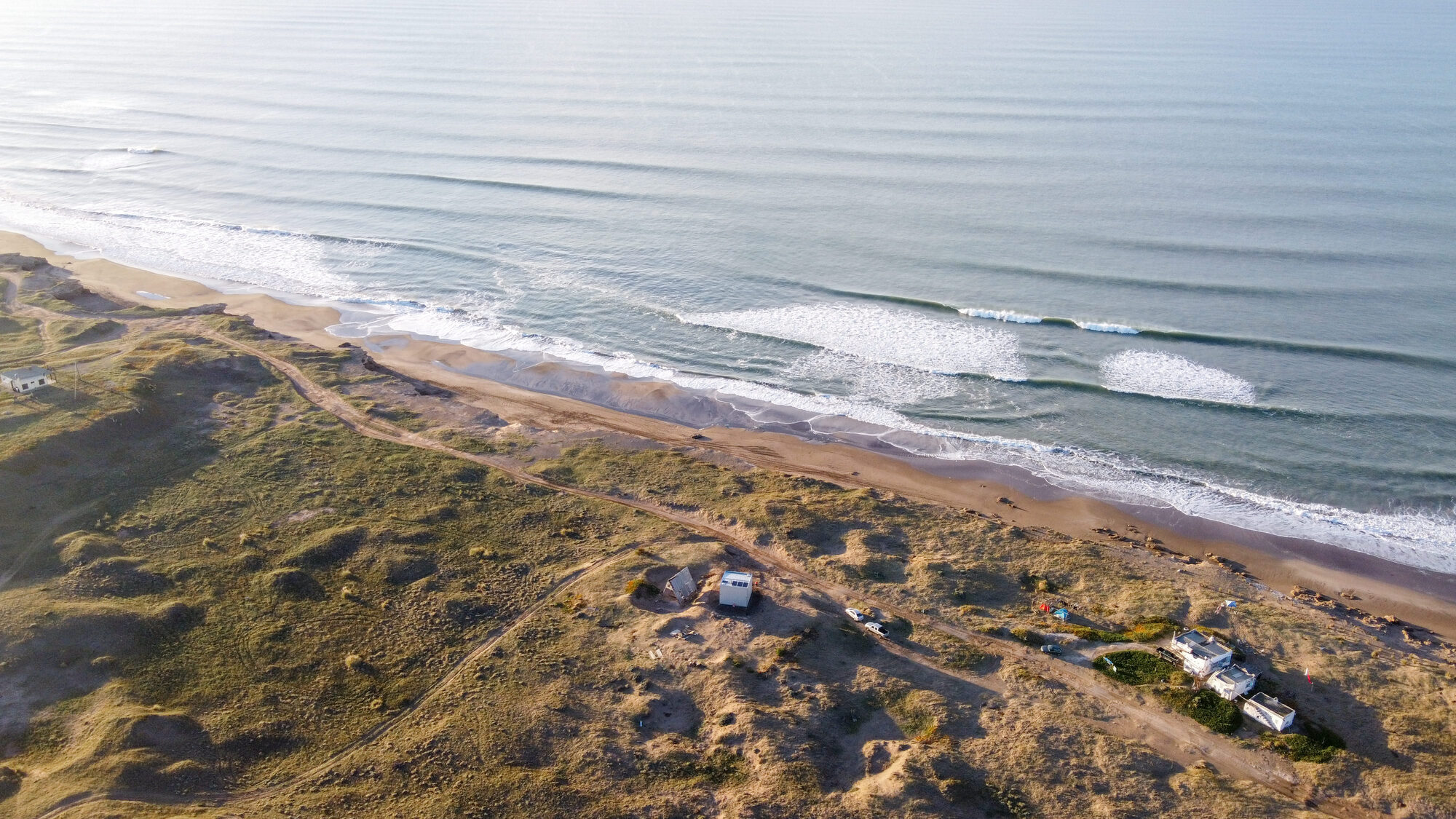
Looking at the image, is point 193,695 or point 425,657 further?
point 425,657

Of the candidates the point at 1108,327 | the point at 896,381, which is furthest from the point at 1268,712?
the point at 1108,327

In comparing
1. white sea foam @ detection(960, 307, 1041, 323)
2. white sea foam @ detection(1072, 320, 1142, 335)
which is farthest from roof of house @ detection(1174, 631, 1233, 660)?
white sea foam @ detection(960, 307, 1041, 323)

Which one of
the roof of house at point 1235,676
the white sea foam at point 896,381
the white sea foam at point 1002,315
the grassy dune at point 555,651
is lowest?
the grassy dune at point 555,651

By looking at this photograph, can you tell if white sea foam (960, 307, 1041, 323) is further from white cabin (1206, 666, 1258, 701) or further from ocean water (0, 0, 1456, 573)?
white cabin (1206, 666, 1258, 701)

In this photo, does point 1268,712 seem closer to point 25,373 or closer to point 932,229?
point 932,229

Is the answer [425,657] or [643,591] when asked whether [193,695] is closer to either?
[425,657]

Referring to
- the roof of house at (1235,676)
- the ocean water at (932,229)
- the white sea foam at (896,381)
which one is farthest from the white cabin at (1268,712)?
the ocean water at (932,229)

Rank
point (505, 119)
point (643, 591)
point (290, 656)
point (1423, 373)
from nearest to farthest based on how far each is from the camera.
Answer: point (290, 656)
point (643, 591)
point (1423, 373)
point (505, 119)

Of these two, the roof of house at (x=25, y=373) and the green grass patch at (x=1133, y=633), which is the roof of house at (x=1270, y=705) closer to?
the green grass patch at (x=1133, y=633)

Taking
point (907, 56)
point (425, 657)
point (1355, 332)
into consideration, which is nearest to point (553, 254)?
point (425, 657)
